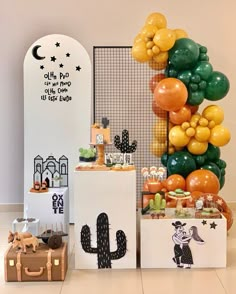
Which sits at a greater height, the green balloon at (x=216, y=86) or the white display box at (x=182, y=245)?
the green balloon at (x=216, y=86)

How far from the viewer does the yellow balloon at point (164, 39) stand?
12.5ft

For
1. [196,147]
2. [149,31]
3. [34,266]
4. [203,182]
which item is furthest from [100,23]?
[34,266]

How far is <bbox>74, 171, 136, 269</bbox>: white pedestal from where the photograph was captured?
10.7 ft

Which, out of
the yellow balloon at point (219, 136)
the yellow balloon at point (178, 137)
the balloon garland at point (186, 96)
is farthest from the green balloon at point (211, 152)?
the yellow balloon at point (178, 137)

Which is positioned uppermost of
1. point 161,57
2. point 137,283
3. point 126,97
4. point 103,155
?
point 161,57

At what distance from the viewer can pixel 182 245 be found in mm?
3275

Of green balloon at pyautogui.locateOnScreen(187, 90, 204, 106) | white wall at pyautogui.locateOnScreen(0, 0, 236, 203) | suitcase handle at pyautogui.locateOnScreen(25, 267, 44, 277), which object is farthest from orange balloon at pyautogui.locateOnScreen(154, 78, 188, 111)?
suitcase handle at pyautogui.locateOnScreen(25, 267, 44, 277)

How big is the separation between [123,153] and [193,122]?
813 millimetres

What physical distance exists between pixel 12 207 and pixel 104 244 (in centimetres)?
205

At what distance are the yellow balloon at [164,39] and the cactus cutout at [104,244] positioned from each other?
153 centimetres

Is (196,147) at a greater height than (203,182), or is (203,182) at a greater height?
(196,147)

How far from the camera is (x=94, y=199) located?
10.8ft

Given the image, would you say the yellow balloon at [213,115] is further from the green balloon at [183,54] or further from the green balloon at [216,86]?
the green balloon at [183,54]

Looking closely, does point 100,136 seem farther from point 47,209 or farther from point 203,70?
point 203,70
